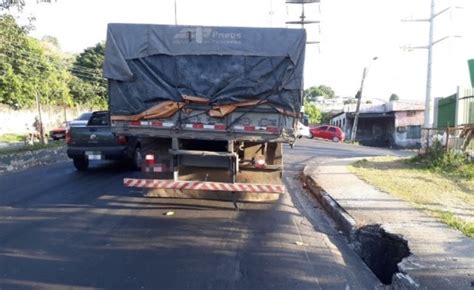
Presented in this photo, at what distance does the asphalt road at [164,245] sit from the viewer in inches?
201

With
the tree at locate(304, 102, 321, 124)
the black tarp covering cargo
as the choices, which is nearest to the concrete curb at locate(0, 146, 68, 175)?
the black tarp covering cargo

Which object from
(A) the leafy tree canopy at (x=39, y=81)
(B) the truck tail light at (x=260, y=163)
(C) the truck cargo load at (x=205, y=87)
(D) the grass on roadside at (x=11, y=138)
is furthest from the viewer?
(A) the leafy tree canopy at (x=39, y=81)

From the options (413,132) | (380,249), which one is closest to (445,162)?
(380,249)

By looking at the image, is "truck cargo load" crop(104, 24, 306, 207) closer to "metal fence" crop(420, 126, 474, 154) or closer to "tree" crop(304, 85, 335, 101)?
"metal fence" crop(420, 126, 474, 154)

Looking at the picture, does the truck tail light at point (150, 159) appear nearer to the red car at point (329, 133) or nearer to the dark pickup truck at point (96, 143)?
the dark pickup truck at point (96, 143)

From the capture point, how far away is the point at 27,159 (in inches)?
675

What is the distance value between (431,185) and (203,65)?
6.58m

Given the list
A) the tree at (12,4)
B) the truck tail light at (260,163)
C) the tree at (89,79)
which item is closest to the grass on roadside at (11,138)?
the tree at (89,79)

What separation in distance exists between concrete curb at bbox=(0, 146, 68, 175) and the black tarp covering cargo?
7546 mm

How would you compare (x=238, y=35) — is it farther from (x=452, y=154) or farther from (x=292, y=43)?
(x=452, y=154)

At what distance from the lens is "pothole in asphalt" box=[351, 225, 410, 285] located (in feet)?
20.6

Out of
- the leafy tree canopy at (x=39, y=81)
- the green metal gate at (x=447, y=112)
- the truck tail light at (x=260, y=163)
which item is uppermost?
the leafy tree canopy at (x=39, y=81)

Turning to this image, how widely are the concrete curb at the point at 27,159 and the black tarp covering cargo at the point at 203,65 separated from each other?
7.55m

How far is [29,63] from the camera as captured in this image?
128 ft
